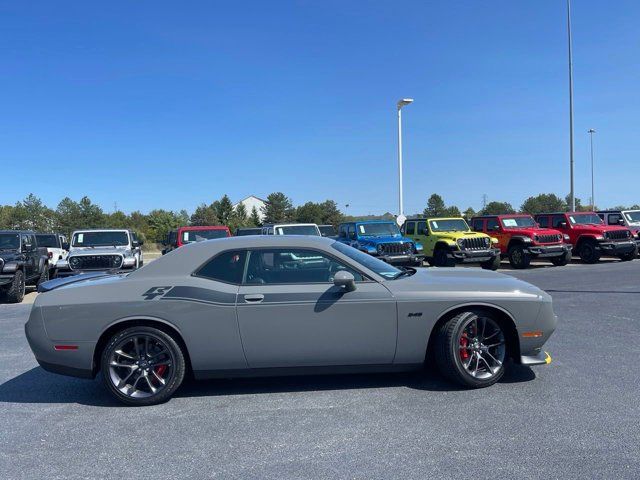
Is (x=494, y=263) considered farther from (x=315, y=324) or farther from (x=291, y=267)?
(x=315, y=324)

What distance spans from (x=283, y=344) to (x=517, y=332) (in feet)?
7.05

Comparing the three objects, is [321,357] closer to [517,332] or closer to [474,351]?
[474,351]

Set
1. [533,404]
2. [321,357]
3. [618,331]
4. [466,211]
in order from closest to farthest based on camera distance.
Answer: [533,404] → [321,357] → [618,331] → [466,211]

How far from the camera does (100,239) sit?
14.9 meters

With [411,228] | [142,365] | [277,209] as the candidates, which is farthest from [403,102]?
[277,209]

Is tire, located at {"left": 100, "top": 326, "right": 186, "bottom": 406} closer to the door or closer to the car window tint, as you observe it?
the door

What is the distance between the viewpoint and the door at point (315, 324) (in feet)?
15.0

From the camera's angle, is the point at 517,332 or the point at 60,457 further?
the point at 517,332

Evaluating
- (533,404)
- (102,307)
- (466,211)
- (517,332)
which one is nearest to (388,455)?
(533,404)

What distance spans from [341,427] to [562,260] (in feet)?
53.7

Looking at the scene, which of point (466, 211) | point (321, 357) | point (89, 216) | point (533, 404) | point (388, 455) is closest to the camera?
point (388, 455)

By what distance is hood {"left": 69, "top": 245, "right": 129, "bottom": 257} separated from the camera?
13.6 meters

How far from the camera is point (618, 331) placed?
22.9 ft

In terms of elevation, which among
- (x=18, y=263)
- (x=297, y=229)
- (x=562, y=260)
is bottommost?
(x=562, y=260)
